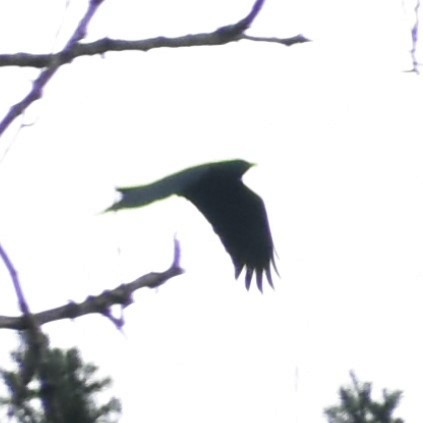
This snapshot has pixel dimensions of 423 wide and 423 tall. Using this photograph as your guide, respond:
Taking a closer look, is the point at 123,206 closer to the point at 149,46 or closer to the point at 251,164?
the point at 251,164

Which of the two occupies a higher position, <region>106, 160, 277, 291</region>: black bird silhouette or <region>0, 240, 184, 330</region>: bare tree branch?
<region>106, 160, 277, 291</region>: black bird silhouette

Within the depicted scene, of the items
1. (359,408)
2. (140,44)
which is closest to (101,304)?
(140,44)

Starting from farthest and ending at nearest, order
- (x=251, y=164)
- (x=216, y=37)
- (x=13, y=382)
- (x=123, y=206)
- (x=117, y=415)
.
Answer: (x=117, y=415)
(x=216, y=37)
(x=251, y=164)
(x=13, y=382)
(x=123, y=206)

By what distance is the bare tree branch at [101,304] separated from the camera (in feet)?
6.81

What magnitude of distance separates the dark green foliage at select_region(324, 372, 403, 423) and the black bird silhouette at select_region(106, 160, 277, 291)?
3413 millimetres

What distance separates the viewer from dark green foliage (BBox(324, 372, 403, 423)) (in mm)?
5832

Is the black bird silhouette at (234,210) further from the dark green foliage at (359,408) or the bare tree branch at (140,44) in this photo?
the dark green foliage at (359,408)

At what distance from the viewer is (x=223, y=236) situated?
237 centimetres

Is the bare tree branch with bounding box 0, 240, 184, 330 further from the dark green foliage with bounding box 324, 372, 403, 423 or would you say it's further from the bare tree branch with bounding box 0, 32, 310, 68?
the dark green foliage with bounding box 324, 372, 403, 423

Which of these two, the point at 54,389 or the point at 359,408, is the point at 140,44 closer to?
the point at 54,389

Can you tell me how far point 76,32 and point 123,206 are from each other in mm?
251

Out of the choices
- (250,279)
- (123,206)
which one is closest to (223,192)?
(250,279)

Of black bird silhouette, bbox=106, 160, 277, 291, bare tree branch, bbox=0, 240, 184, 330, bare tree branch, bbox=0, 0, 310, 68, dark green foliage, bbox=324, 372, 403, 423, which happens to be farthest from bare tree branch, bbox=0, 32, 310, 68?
dark green foliage, bbox=324, 372, 403, 423

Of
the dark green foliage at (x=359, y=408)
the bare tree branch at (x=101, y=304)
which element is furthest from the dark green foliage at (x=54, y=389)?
the dark green foliage at (x=359, y=408)
